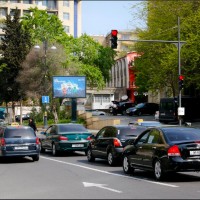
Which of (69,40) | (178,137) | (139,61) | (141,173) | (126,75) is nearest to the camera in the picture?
(178,137)

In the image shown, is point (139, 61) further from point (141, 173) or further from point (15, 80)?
point (141, 173)

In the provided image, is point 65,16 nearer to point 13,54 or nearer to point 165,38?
point 13,54

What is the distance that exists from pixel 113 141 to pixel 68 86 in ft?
109

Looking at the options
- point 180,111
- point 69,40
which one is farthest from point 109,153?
point 69,40

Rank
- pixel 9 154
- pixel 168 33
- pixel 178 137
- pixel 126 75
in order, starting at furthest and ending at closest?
pixel 126 75 < pixel 168 33 < pixel 9 154 < pixel 178 137

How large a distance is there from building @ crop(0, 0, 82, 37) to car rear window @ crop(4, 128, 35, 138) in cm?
9209

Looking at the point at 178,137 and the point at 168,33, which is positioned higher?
the point at 168,33

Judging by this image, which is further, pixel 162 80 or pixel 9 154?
pixel 162 80

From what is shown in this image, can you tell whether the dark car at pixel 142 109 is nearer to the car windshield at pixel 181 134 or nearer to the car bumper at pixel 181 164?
the car windshield at pixel 181 134

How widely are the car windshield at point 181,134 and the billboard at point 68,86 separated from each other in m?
Answer: 37.6

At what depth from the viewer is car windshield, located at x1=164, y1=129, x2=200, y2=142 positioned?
15062 millimetres

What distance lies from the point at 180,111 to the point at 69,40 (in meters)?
48.3

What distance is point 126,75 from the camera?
10331 centimetres

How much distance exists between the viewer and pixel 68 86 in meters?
53.0
